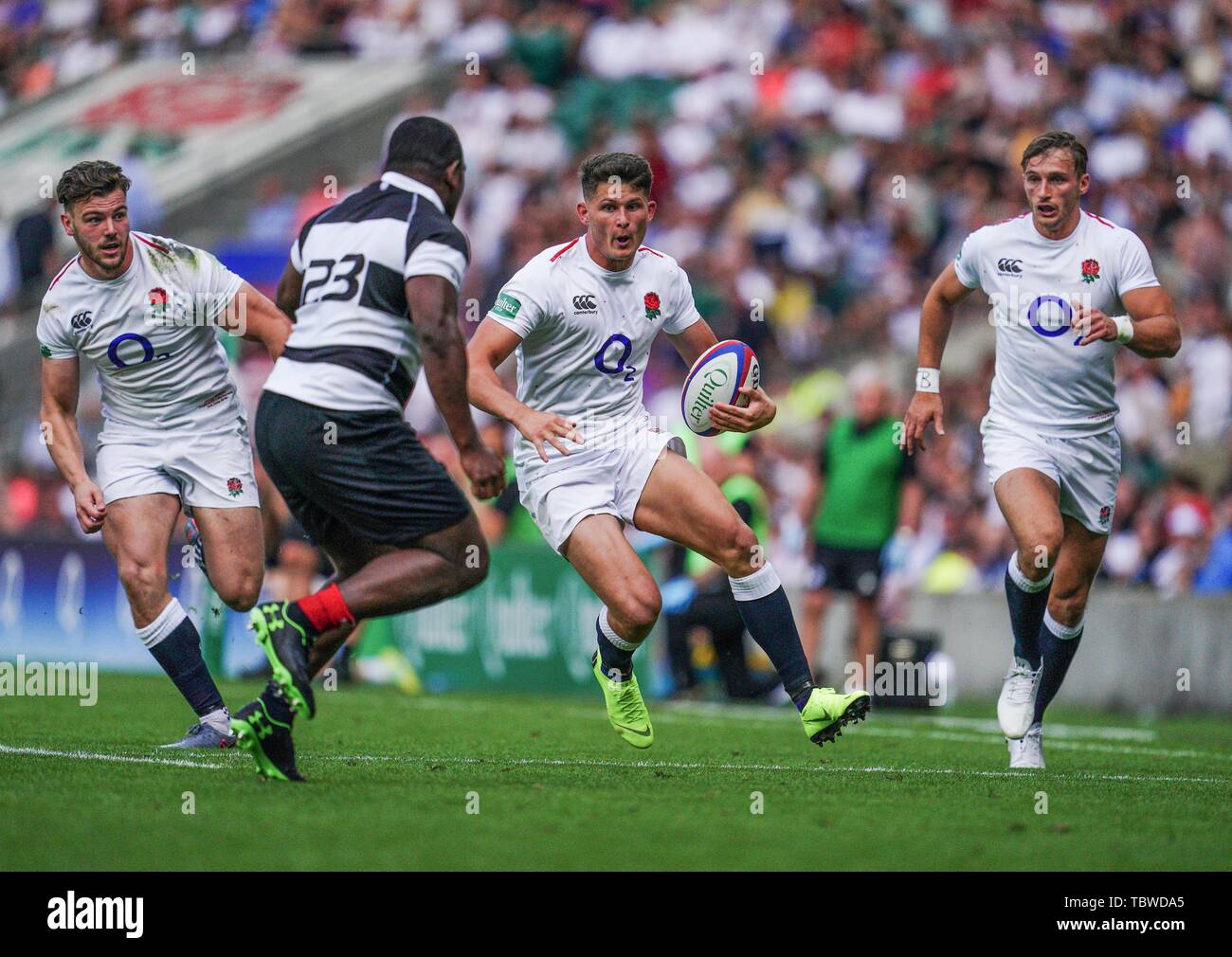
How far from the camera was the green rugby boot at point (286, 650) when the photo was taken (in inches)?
272

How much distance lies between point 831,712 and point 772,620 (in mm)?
614

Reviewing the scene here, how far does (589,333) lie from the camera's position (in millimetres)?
8500

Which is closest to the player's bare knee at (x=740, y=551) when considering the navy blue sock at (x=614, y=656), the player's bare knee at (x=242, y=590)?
the navy blue sock at (x=614, y=656)

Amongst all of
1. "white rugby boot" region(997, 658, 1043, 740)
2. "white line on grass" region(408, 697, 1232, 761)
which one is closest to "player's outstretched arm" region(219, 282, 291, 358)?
"white rugby boot" region(997, 658, 1043, 740)

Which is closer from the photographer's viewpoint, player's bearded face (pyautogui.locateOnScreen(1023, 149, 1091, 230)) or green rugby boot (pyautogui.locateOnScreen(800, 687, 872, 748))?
green rugby boot (pyautogui.locateOnScreen(800, 687, 872, 748))

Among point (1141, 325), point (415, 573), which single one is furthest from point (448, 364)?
point (1141, 325)

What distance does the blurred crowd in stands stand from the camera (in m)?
16.8

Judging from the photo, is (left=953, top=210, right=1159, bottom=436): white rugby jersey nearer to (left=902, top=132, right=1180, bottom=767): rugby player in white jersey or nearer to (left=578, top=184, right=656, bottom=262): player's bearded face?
(left=902, top=132, right=1180, bottom=767): rugby player in white jersey

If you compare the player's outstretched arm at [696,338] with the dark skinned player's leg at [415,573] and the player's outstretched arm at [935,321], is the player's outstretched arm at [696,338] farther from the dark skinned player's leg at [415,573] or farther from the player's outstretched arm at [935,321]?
the dark skinned player's leg at [415,573]

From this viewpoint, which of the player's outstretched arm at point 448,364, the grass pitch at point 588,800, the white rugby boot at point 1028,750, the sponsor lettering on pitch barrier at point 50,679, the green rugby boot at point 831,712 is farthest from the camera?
→ the sponsor lettering on pitch barrier at point 50,679

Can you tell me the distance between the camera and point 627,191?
8.35 meters

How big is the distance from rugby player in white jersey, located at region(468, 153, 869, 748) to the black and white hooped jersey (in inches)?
34.0
